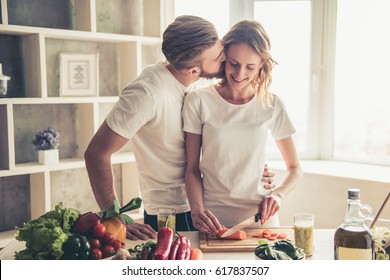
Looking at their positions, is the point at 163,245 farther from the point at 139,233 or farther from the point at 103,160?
the point at 103,160

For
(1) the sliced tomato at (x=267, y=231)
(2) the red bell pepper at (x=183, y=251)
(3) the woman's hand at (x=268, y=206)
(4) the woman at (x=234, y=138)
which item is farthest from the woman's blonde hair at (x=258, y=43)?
(2) the red bell pepper at (x=183, y=251)

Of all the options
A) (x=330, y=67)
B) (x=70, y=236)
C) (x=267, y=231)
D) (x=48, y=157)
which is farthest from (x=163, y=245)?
(x=330, y=67)

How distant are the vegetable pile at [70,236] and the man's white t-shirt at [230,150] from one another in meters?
0.50

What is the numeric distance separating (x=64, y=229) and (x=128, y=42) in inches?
71.0

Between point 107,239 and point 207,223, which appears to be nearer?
point 107,239

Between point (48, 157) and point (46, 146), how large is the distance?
6 cm

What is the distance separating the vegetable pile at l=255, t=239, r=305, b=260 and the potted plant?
160 cm

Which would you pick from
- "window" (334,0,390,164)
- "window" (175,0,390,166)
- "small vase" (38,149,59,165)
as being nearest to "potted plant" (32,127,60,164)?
"small vase" (38,149,59,165)

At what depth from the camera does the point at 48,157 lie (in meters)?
2.62

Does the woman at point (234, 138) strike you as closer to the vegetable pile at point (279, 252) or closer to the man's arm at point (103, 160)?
the man's arm at point (103, 160)

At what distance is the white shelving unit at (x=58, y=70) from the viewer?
2537 mm

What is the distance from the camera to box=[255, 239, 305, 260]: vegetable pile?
1.28 m
